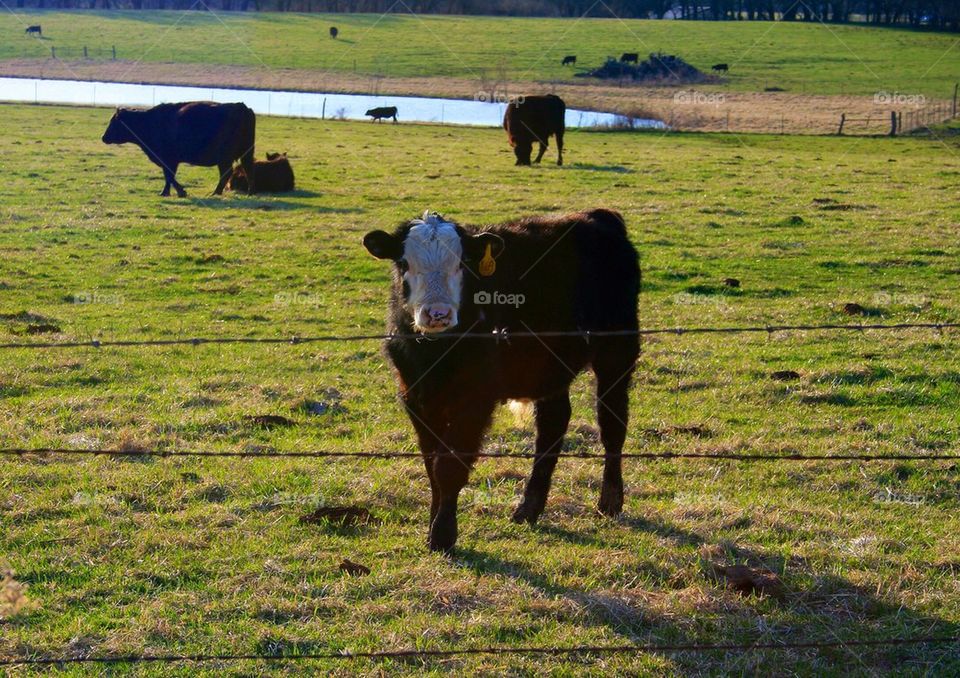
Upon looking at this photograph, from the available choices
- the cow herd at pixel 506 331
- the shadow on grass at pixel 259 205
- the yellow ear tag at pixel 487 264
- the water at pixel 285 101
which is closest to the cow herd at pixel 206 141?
the shadow on grass at pixel 259 205

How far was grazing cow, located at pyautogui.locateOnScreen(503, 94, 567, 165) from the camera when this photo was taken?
29438 mm

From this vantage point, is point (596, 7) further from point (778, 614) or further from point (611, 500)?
point (778, 614)

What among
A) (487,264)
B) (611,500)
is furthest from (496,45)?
(487,264)

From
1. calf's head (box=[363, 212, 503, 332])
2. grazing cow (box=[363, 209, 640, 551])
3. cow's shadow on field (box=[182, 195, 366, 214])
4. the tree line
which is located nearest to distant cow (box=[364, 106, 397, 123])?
cow's shadow on field (box=[182, 195, 366, 214])

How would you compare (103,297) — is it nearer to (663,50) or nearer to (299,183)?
(299,183)

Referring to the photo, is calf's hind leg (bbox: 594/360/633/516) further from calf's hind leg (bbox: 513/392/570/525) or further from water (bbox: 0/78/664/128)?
water (bbox: 0/78/664/128)

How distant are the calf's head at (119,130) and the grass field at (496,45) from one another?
38870 mm

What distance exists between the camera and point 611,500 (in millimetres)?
6348

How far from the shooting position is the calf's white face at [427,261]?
5648mm

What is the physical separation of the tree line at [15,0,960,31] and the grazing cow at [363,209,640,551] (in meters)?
86.3

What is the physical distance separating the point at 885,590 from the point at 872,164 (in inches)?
1002

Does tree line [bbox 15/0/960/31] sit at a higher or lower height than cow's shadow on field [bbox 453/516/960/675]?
higher

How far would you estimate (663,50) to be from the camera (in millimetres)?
73500

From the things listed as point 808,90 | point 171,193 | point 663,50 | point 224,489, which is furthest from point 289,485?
point 663,50
